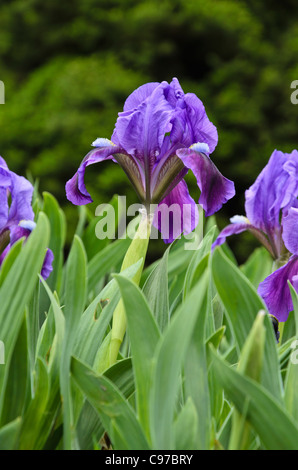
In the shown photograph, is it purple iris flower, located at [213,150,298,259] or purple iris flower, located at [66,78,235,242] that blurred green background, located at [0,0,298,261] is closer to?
purple iris flower, located at [213,150,298,259]

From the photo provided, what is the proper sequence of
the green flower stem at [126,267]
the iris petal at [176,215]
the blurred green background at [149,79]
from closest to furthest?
the green flower stem at [126,267]
the iris petal at [176,215]
the blurred green background at [149,79]

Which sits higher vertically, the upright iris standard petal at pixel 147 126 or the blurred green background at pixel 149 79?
the blurred green background at pixel 149 79

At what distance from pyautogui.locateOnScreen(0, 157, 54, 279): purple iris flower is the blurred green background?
14.0ft

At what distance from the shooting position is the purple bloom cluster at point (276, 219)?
89 centimetres

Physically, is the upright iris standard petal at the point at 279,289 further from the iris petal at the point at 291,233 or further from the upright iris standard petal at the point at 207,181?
the upright iris standard petal at the point at 207,181

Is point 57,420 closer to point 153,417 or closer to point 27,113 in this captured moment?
point 153,417

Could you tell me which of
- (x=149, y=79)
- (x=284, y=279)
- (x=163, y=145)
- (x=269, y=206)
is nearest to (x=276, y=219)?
(x=269, y=206)

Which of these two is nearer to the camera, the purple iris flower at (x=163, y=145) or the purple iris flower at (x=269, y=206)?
the purple iris flower at (x=163, y=145)

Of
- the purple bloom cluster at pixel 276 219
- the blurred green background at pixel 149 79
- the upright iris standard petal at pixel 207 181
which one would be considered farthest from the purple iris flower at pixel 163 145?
the blurred green background at pixel 149 79

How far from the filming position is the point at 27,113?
18.8 ft

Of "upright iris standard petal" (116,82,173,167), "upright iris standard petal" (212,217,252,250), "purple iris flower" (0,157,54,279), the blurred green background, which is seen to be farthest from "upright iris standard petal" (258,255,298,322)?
the blurred green background

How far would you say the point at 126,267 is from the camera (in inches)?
33.7

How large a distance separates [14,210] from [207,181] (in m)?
0.28

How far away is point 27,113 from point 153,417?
17.9 feet
